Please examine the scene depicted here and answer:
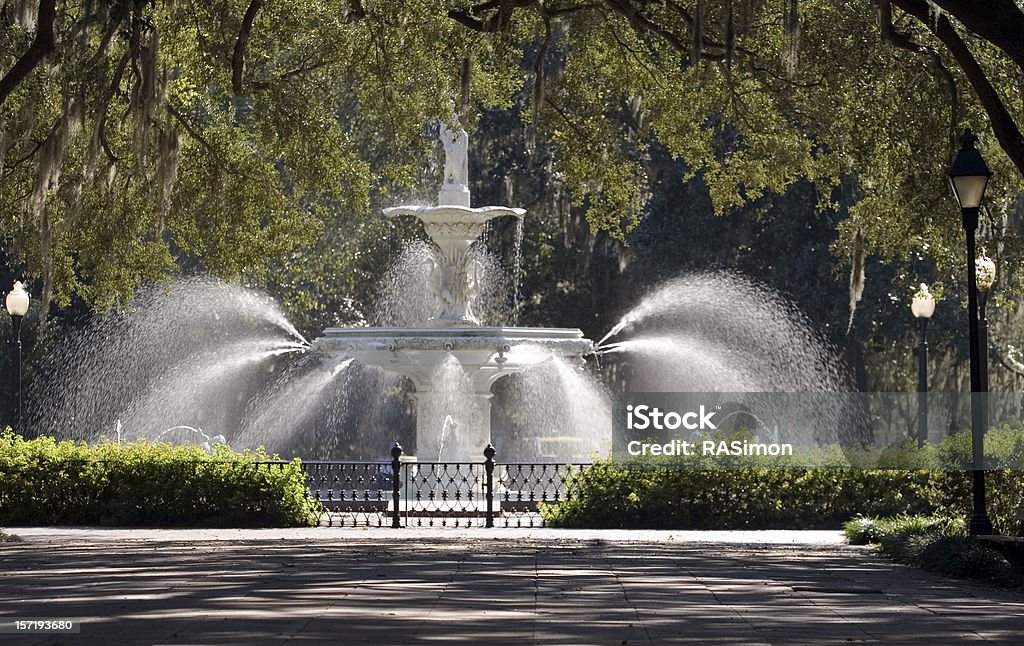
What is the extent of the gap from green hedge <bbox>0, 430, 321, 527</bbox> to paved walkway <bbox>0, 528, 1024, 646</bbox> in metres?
3.17

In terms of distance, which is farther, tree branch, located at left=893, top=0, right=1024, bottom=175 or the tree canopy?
the tree canopy

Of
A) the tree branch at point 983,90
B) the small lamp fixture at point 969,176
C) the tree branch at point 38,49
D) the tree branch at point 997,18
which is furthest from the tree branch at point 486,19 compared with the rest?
the tree branch at point 997,18

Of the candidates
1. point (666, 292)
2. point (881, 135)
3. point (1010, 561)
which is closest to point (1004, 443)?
point (881, 135)

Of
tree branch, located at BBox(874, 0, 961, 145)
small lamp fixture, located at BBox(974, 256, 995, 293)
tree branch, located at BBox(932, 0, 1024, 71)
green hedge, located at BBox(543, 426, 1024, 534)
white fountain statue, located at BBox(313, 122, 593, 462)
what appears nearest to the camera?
tree branch, located at BBox(932, 0, 1024, 71)

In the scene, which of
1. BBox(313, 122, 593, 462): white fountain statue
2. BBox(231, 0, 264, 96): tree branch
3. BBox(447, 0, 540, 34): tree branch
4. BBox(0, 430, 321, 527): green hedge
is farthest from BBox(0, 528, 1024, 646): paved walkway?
BBox(313, 122, 593, 462): white fountain statue

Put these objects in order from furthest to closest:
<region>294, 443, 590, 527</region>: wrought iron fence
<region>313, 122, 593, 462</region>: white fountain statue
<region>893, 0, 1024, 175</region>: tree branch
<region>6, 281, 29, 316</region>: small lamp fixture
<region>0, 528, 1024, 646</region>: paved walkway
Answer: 1. <region>6, 281, 29, 316</region>: small lamp fixture
2. <region>313, 122, 593, 462</region>: white fountain statue
3. <region>294, 443, 590, 527</region>: wrought iron fence
4. <region>893, 0, 1024, 175</region>: tree branch
5. <region>0, 528, 1024, 646</region>: paved walkway

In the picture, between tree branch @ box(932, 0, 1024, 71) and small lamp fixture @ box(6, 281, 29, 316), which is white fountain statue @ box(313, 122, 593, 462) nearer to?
small lamp fixture @ box(6, 281, 29, 316)

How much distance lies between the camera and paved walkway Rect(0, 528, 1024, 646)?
8.06 meters

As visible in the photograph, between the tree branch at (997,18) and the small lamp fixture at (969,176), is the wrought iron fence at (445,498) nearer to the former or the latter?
the small lamp fixture at (969,176)

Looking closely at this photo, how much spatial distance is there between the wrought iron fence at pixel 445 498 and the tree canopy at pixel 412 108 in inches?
139

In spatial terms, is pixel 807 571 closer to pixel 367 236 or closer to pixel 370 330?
pixel 370 330

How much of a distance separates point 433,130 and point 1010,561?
69.9 ft

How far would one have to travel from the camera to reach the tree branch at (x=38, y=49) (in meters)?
15.2

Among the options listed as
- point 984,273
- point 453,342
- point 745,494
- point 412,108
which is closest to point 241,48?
point 412,108
